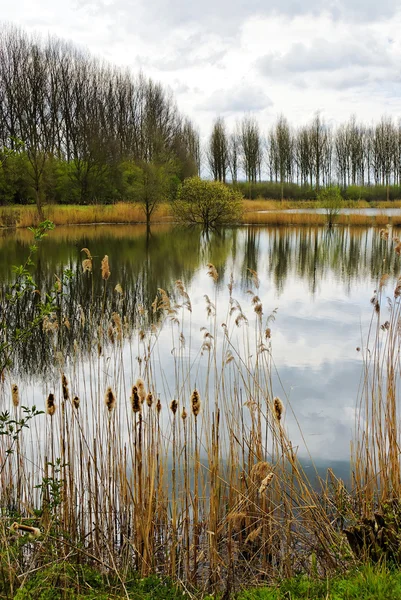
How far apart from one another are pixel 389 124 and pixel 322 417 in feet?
193

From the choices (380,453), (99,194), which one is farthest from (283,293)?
(99,194)

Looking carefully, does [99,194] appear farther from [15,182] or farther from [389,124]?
[389,124]

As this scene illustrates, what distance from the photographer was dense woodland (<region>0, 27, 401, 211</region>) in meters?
31.4

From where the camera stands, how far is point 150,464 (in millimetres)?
3375

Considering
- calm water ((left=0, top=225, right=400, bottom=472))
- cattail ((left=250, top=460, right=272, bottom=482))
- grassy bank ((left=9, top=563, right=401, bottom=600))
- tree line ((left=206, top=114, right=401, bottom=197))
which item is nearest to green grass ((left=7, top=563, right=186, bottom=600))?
grassy bank ((left=9, top=563, right=401, bottom=600))

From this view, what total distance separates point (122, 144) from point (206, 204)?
18432mm

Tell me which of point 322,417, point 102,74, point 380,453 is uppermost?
point 102,74

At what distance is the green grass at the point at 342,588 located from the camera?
2402 millimetres

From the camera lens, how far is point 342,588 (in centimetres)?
251

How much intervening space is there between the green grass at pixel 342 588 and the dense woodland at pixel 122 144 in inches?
751

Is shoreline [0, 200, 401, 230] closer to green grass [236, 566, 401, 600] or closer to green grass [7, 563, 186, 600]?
green grass [7, 563, 186, 600]

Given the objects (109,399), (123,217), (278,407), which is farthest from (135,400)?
(123,217)

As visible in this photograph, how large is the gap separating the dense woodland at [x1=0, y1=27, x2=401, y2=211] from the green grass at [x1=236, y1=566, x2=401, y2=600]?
19076 millimetres

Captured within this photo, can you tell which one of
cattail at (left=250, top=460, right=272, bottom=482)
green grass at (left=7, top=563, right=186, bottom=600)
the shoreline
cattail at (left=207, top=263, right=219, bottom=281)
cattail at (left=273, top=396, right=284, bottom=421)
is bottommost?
green grass at (left=7, top=563, right=186, bottom=600)
